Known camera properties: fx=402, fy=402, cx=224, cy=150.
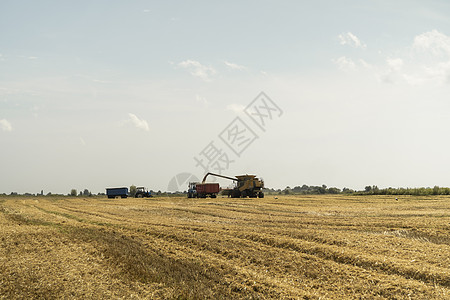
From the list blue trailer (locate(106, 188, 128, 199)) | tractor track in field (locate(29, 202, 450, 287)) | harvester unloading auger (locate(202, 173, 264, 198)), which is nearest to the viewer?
tractor track in field (locate(29, 202, 450, 287))

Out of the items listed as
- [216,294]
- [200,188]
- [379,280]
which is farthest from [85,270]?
[200,188]

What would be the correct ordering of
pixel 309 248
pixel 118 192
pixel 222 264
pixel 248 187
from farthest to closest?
pixel 118 192, pixel 248 187, pixel 309 248, pixel 222 264

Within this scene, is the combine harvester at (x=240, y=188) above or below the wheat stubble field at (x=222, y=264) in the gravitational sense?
above

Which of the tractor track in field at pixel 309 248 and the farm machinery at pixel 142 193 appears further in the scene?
the farm machinery at pixel 142 193

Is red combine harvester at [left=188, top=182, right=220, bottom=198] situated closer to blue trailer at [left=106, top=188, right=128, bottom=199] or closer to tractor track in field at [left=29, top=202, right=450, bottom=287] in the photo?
blue trailer at [left=106, top=188, right=128, bottom=199]

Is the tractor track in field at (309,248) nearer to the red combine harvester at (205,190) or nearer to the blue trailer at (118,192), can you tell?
the red combine harvester at (205,190)

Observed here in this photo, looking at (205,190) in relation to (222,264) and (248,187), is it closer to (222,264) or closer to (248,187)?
(248,187)

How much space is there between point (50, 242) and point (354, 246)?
479 inches

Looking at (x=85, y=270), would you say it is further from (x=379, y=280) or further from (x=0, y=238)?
(x=379, y=280)

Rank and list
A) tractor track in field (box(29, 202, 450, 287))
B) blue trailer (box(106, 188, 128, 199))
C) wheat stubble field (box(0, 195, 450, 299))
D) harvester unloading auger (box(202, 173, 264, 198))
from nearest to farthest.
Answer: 1. wheat stubble field (box(0, 195, 450, 299))
2. tractor track in field (box(29, 202, 450, 287))
3. harvester unloading auger (box(202, 173, 264, 198))
4. blue trailer (box(106, 188, 128, 199))

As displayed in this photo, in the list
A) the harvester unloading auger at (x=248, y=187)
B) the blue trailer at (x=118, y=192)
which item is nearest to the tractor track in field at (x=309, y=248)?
the harvester unloading auger at (x=248, y=187)

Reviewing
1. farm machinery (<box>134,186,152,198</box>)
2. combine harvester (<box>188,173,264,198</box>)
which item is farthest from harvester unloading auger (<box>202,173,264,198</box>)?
farm machinery (<box>134,186,152,198</box>)

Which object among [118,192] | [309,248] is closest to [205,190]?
[118,192]

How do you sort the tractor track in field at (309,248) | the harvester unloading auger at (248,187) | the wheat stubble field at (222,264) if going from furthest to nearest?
the harvester unloading auger at (248,187) → the tractor track in field at (309,248) → the wheat stubble field at (222,264)
